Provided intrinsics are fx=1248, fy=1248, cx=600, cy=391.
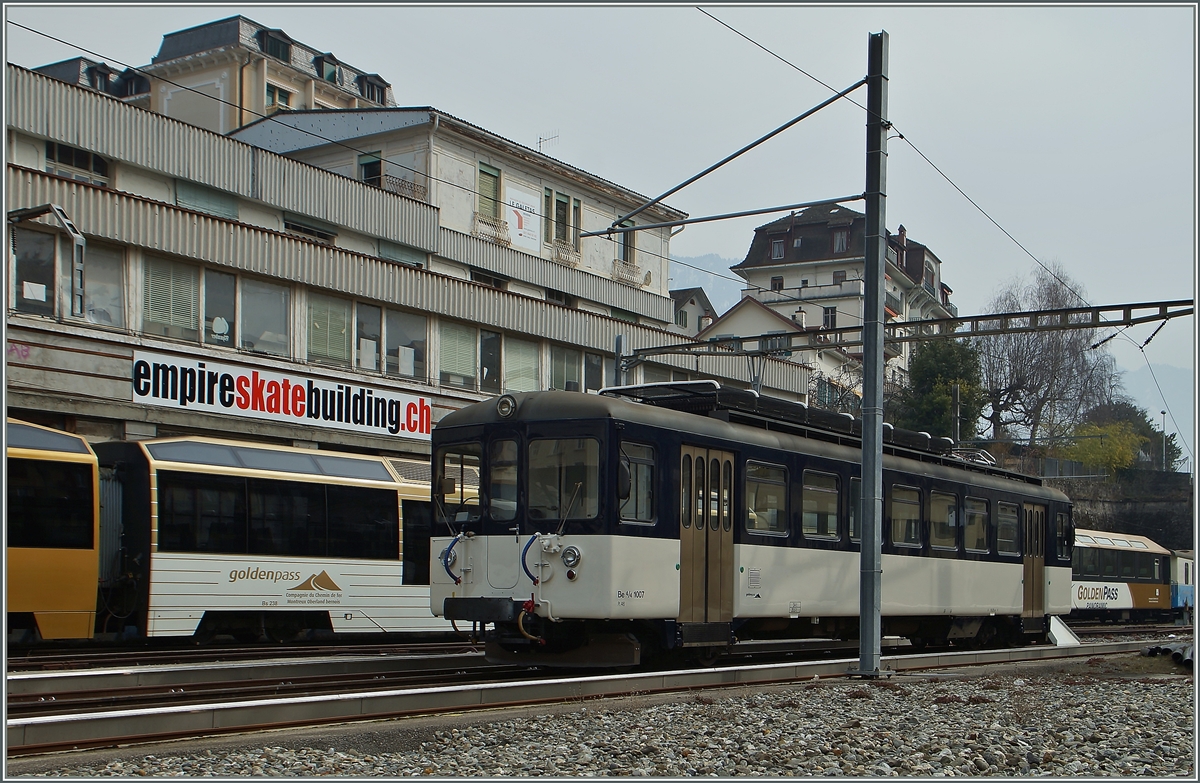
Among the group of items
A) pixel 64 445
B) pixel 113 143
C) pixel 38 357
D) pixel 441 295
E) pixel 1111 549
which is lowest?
pixel 1111 549

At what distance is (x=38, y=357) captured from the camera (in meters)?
22.2

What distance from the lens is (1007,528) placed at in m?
21.2

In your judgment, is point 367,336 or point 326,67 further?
point 326,67

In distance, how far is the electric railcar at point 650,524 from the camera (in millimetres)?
13203

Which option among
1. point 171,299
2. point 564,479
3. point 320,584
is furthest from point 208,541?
point 171,299

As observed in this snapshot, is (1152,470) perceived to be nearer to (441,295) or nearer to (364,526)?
(441,295)

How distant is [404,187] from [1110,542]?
25346 millimetres

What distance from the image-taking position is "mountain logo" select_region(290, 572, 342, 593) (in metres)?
19.1

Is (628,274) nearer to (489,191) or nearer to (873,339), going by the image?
(489,191)

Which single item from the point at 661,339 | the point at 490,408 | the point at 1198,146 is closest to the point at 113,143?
the point at 490,408

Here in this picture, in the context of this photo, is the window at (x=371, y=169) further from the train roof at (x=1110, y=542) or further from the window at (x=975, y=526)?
the train roof at (x=1110, y=542)

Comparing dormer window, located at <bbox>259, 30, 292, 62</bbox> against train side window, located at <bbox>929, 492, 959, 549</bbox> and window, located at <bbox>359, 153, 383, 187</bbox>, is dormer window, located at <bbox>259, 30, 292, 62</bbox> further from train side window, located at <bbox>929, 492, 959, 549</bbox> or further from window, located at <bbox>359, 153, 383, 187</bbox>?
train side window, located at <bbox>929, 492, 959, 549</bbox>

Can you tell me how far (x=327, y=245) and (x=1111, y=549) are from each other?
88.8 feet

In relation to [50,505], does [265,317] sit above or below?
above
